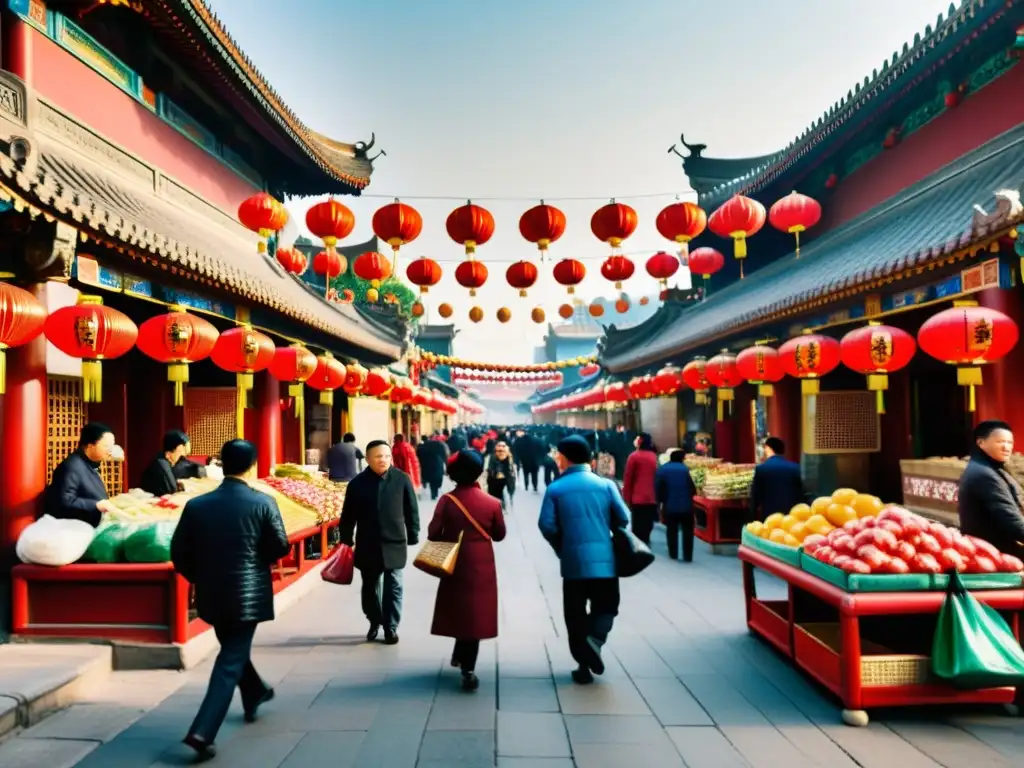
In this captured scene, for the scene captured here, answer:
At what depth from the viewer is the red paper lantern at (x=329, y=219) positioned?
944 cm

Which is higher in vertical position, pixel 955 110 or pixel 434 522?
pixel 955 110

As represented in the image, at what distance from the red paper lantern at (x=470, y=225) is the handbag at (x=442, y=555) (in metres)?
4.65

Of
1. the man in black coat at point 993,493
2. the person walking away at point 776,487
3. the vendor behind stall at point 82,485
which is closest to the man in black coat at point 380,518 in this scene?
the vendor behind stall at point 82,485

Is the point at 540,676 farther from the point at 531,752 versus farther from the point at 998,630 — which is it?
the point at 998,630

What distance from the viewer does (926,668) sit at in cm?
406

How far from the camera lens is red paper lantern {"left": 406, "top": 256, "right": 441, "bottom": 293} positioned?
36.5 feet

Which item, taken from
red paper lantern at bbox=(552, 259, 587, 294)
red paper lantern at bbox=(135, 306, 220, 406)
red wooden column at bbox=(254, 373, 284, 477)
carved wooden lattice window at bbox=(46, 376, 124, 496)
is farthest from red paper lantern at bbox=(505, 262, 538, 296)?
carved wooden lattice window at bbox=(46, 376, 124, 496)

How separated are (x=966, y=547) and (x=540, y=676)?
272cm

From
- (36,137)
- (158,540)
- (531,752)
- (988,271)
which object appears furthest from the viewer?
(36,137)

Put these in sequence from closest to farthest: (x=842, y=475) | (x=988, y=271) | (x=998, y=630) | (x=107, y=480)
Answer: (x=998, y=630), (x=988, y=271), (x=107, y=480), (x=842, y=475)

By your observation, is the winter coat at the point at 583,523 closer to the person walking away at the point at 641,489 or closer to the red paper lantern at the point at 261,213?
the person walking away at the point at 641,489

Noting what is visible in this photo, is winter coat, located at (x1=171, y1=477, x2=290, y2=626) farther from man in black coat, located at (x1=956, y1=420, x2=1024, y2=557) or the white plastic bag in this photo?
man in black coat, located at (x1=956, y1=420, x2=1024, y2=557)

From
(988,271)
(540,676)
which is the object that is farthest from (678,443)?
(540,676)

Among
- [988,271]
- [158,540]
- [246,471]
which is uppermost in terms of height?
[988,271]
